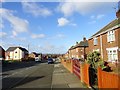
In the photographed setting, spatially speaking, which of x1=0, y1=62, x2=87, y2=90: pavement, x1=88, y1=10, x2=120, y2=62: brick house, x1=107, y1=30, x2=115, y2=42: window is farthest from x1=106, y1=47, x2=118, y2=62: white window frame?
x1=0, y1=62, x2=87, y2=90: pavement

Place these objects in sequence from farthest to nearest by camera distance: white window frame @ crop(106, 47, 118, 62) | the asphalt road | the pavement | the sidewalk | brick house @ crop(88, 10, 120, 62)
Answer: white window frame @ crop(106, 47, 118, 62) → brick house @ crop(88, 10, 120, 62) → the asphalt road → the pavement → the sidewalk

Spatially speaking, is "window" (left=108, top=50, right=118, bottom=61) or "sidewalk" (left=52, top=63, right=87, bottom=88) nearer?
"sidewalk" (left=52, top=63, right=87, bottom=88)

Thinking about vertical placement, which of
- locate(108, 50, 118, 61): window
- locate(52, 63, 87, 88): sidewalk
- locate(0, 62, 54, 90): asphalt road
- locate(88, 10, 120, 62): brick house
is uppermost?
locate(88, 10, 120, 62): brick house

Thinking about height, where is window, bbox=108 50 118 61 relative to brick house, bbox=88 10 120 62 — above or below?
below

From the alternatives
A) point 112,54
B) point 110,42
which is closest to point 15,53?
point 110,42

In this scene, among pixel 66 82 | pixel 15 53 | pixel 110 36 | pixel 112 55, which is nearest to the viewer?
pixel 66 82

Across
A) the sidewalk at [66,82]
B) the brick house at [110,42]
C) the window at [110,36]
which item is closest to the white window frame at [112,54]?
the brick house at [110,42]

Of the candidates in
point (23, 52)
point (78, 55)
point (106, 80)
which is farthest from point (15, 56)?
point (106, 80)

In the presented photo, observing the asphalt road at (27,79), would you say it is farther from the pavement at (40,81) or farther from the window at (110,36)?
the window at (110,36)

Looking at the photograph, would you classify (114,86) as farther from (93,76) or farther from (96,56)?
(96,56)

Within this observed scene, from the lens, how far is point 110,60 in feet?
111

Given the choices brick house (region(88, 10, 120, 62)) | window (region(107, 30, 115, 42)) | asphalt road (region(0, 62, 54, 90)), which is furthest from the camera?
window (region(107, 30, 115, 42))

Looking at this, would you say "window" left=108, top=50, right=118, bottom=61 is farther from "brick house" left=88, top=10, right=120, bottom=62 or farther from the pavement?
the pavement

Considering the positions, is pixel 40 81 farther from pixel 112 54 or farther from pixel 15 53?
pixel 15 53
